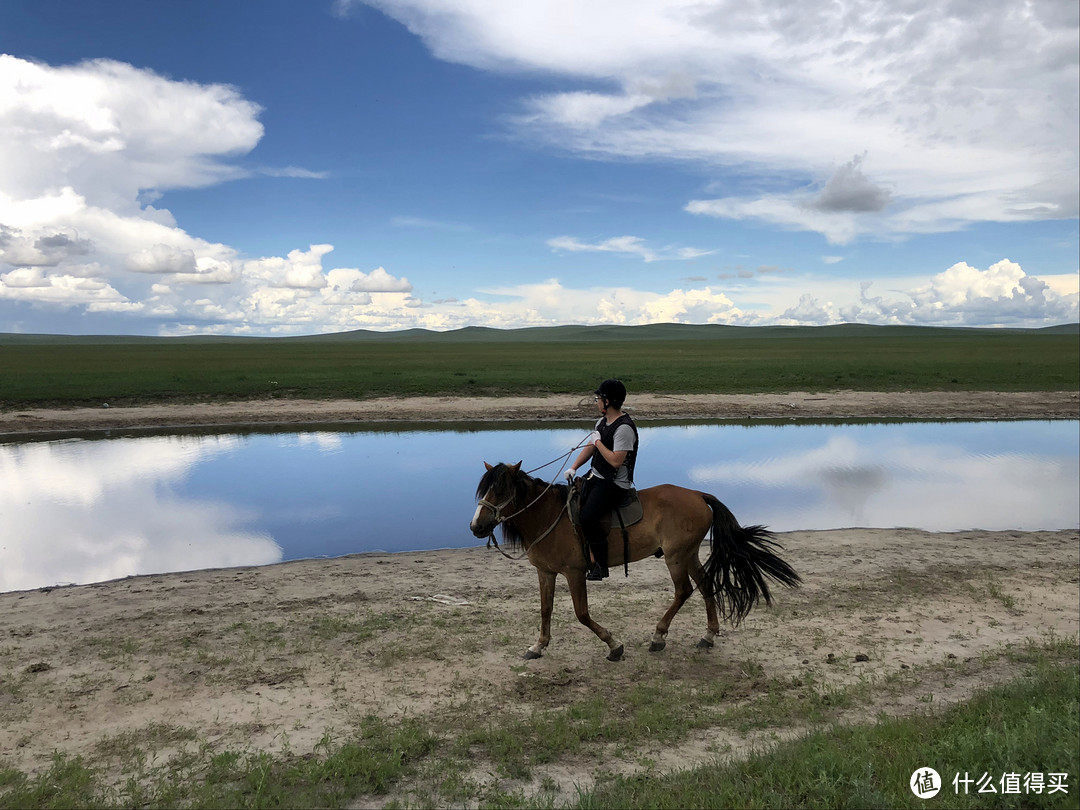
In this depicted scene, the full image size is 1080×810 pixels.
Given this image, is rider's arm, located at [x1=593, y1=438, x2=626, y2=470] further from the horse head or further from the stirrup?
the stirrup

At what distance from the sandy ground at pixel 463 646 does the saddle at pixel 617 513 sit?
48.5 inches

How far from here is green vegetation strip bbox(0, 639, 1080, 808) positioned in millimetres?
4250

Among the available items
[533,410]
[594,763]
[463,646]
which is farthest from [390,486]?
[533,410]

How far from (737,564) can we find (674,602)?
2.63 feet

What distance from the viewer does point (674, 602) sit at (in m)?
7.47

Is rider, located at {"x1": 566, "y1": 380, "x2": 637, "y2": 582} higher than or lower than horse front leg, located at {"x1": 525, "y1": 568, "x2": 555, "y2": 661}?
higher

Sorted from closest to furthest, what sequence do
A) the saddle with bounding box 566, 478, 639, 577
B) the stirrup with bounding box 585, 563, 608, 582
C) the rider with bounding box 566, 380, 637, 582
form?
the rider with bounding box 566, 380, 637, 582 → the saddle with bounding box 566, 478, 639, 577 → the stirrup with bounding box 585, 563, 608, 582

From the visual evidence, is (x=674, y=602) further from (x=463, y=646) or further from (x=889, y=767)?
(x=889, y=767)

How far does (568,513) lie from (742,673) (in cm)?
229

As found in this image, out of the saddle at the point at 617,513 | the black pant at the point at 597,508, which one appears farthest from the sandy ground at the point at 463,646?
the saddle at the point at 617,513

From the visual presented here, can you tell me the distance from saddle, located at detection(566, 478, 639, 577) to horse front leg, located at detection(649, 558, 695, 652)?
61 centimetres

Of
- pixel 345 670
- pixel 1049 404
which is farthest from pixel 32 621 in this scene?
pixel 1049 404

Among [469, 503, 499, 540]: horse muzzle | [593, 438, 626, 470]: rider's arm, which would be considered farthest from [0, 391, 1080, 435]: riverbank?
[469, 503, 499, 540]: horse muzzle

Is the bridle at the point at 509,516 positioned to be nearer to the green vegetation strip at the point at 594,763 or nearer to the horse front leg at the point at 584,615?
the horse front leg at the point at 584,615
